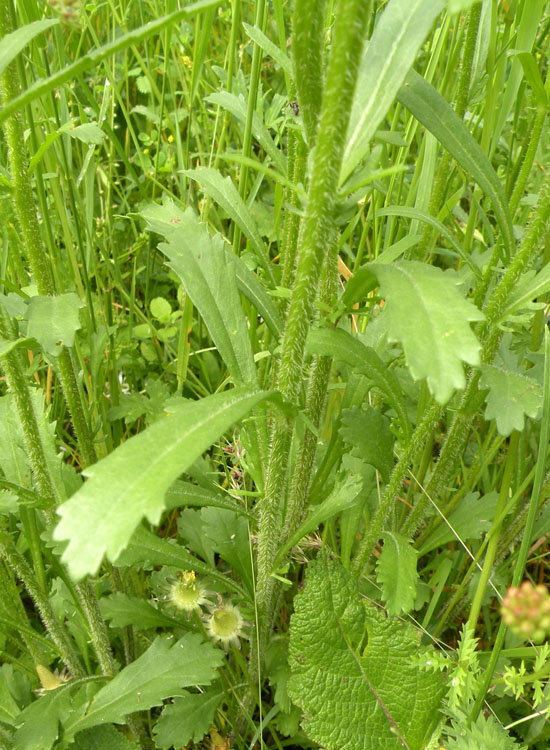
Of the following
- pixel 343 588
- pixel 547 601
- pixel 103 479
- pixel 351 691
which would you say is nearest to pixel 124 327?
pixel 343 588

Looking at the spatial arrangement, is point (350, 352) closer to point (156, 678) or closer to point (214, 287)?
point (214, 287)

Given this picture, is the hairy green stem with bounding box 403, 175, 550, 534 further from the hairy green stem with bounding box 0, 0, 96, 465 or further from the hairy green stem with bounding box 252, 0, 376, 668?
the hairy green stem with bounding box 0, 0, 96, 465

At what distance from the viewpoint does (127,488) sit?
2.70ft

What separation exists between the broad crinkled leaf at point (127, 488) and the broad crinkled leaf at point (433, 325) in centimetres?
26

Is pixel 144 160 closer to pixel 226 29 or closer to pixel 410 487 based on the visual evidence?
pixel 226 29

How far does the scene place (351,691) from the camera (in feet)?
4.68

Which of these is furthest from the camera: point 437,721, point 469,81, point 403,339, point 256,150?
point 256,150

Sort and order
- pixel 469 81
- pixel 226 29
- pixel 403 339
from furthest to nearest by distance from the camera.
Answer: pixel 226 29 < pixel 469 81 < pixel 403 339

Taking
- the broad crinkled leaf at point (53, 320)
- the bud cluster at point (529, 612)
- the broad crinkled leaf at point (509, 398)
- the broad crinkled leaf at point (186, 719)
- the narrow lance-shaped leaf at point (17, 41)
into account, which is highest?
the narrow lance-shaped leaf at point (17, 41)

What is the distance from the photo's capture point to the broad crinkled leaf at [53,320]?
46.9 inches

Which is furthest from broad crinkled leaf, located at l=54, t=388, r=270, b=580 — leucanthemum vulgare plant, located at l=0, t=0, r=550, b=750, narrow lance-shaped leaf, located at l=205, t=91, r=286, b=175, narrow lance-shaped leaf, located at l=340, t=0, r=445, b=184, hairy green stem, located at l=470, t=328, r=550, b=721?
narrow lance-shaped leaf, located at l=205, t=91, r=286, b=175

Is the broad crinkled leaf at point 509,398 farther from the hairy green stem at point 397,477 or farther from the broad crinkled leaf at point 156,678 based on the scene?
the broad crinkled leaf at point 156,678

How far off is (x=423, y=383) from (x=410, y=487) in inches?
13.7

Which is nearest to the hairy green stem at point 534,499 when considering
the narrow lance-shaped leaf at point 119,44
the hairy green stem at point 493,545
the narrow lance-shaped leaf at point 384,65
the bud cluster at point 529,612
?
the hairy green stem at point 493,545
